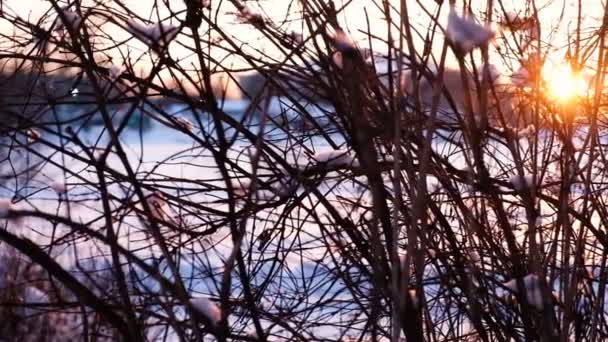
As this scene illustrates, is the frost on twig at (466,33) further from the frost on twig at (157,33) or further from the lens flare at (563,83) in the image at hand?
the lens flare at (563,83)

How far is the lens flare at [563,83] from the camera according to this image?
2154mm

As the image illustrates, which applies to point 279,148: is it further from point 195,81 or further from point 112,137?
point 112,137

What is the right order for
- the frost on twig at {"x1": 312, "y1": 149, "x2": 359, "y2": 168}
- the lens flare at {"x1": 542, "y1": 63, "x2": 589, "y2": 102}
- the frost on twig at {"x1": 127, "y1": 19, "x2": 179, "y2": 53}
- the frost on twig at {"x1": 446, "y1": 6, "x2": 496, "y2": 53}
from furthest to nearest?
the lens flare at {"x1": 542, "y1": 63, "x2": 589, "y2": 102} → the frost on twig at {"x1": 312, "y1": 149, "x2": 359, "y2": 168} → the frost on twig at {"x1": 127, "y1": 19, "x2": 179, "y2": 53} → the frost on twig at {"x1": 446, "y1": 6, "x2": 496, "y2": 53}

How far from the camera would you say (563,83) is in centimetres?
221

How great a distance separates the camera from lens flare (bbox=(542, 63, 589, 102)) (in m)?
2.15

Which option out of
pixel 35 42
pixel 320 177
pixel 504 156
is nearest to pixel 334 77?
pixel 320 177

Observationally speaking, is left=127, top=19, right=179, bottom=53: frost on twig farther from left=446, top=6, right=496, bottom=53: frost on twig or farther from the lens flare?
the lens flare

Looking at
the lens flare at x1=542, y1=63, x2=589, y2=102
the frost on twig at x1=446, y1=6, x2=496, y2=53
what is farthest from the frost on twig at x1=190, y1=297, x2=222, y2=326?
the lens flare at x1=542, y1=63, x2=589, y2=102

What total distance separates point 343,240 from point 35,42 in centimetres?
82

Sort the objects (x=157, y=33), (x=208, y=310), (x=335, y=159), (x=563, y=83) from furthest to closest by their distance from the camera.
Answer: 1. (x=563, y=83)
2. (x=335, y=159)
3. (x=157, y=33)
4. (x=208, y=310)

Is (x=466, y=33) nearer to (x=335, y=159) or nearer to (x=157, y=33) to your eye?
(x=157, y=33)

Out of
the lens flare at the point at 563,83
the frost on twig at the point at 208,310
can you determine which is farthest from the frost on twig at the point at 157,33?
the lens flare at the point at 563,83

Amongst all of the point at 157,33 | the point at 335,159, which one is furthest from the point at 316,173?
the point at 157,33

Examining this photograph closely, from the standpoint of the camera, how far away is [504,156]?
2.47 m
